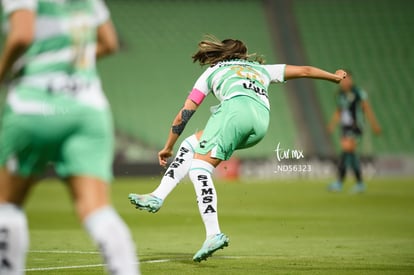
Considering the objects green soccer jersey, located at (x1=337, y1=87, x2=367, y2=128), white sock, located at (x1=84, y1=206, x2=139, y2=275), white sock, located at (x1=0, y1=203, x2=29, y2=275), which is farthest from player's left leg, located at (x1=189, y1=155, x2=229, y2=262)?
green soccer jersey, located at (x1=337, y1=87, x2=367, y2=128)

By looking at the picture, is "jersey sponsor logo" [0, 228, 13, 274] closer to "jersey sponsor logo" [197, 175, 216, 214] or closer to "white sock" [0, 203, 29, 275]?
"white sock" [0, 203, 29, 275]

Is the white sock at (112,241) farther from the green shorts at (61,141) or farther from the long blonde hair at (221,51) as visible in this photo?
the long blonde hair at (221,51)

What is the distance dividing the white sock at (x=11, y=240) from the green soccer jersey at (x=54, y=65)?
59cm

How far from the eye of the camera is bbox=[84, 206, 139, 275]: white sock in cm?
507

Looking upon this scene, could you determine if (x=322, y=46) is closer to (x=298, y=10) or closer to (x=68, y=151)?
(x=298, y=10)

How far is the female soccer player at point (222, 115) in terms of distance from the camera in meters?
9.44

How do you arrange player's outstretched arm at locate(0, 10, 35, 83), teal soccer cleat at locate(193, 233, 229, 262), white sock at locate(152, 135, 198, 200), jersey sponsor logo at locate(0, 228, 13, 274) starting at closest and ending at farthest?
player's outstretched arm at locate(0, 10, 35, 83) → jersey sponsor logo at locate(0, 228, 13, 274) → teal soccer cleat at locate(193, 233, 229, 262) → white sock at locate(152, 135, 198, 200)

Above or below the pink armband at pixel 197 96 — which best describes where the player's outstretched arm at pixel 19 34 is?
below

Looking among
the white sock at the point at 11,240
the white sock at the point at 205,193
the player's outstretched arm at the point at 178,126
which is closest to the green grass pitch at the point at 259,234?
the white sock at the point at 205,193

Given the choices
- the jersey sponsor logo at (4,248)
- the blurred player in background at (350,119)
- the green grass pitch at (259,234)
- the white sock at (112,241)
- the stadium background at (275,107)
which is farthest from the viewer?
the blurred player in background at (350,119)

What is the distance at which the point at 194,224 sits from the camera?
14.6 metres

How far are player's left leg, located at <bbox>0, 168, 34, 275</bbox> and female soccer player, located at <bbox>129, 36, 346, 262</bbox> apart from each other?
404cm

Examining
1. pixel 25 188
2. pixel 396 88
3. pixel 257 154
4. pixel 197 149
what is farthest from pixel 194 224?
pixel 396 88

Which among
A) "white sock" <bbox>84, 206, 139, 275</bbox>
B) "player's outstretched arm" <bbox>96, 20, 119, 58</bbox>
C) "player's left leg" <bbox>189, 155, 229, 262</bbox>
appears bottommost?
"white sock" <bbox>84, 206, 139, 275</bbox>
